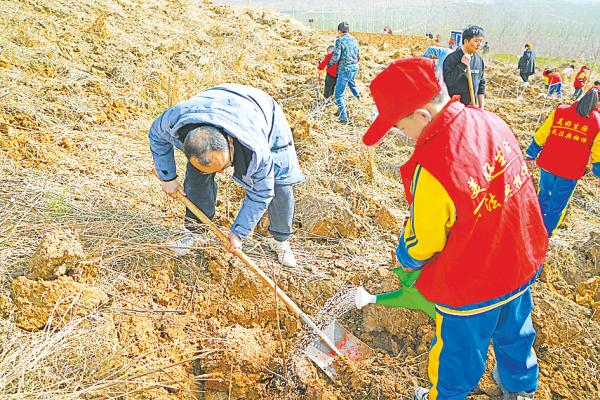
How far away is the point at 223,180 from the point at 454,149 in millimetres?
2507

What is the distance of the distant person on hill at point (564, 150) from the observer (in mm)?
3094

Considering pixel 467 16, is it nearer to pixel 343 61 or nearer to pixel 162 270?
pixel 343 61

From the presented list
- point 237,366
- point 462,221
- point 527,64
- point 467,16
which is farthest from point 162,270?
point 467,16

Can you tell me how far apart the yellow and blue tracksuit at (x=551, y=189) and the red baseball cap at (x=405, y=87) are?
237 centimetres

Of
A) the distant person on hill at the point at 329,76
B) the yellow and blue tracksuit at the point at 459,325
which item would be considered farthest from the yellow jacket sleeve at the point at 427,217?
the distant person on hill at the point at 329,76

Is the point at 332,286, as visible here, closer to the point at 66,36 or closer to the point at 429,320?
the point at 429,320

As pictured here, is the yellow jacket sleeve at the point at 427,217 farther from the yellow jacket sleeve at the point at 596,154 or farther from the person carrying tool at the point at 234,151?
the yellow jacket sleeve at the point at 596,154

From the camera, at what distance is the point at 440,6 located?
13133mm

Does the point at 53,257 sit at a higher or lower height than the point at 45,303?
higher

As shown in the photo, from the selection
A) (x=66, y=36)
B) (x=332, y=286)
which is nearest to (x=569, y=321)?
(x=332, y=286)

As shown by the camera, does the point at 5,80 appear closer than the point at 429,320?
No

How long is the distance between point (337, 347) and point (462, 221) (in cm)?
125

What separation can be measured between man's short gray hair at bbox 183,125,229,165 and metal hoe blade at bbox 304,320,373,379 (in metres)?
1.24

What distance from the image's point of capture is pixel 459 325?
171 cm
